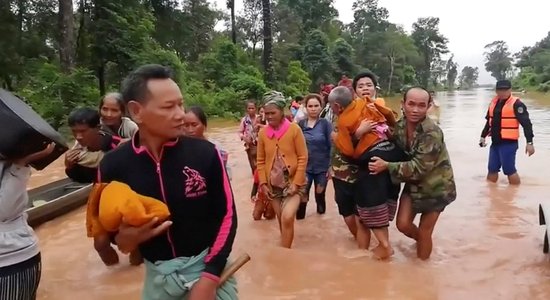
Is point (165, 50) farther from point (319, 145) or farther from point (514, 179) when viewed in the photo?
point (319, 145)

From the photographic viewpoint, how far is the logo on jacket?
7.39 feet

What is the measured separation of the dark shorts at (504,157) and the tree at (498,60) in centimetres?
10844

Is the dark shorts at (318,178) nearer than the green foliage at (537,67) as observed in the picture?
Yes

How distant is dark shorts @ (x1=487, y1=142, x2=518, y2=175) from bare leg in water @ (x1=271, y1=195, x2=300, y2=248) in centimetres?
498

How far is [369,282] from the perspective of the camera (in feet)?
16.1

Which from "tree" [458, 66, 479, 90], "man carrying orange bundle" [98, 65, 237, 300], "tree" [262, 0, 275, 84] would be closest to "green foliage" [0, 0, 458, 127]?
"tree" [262, 0, 275, 84]

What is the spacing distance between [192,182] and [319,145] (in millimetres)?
4695

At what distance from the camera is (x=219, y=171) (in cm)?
233

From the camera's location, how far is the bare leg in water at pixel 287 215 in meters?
5.50

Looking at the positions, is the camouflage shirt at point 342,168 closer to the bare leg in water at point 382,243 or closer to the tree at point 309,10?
the bare leg in water at point 382,243

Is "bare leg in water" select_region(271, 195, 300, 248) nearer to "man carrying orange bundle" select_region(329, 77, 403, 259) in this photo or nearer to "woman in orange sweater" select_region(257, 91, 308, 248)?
"woman in orange sweater" select_region(257, 91, 308, 248)

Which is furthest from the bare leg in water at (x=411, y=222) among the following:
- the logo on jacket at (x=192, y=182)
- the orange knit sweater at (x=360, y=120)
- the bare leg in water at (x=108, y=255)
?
the logo on jacket at (x=192, y=182)

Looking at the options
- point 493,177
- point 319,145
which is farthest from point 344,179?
point 493,177

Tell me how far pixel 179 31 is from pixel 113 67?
944 centimetres
